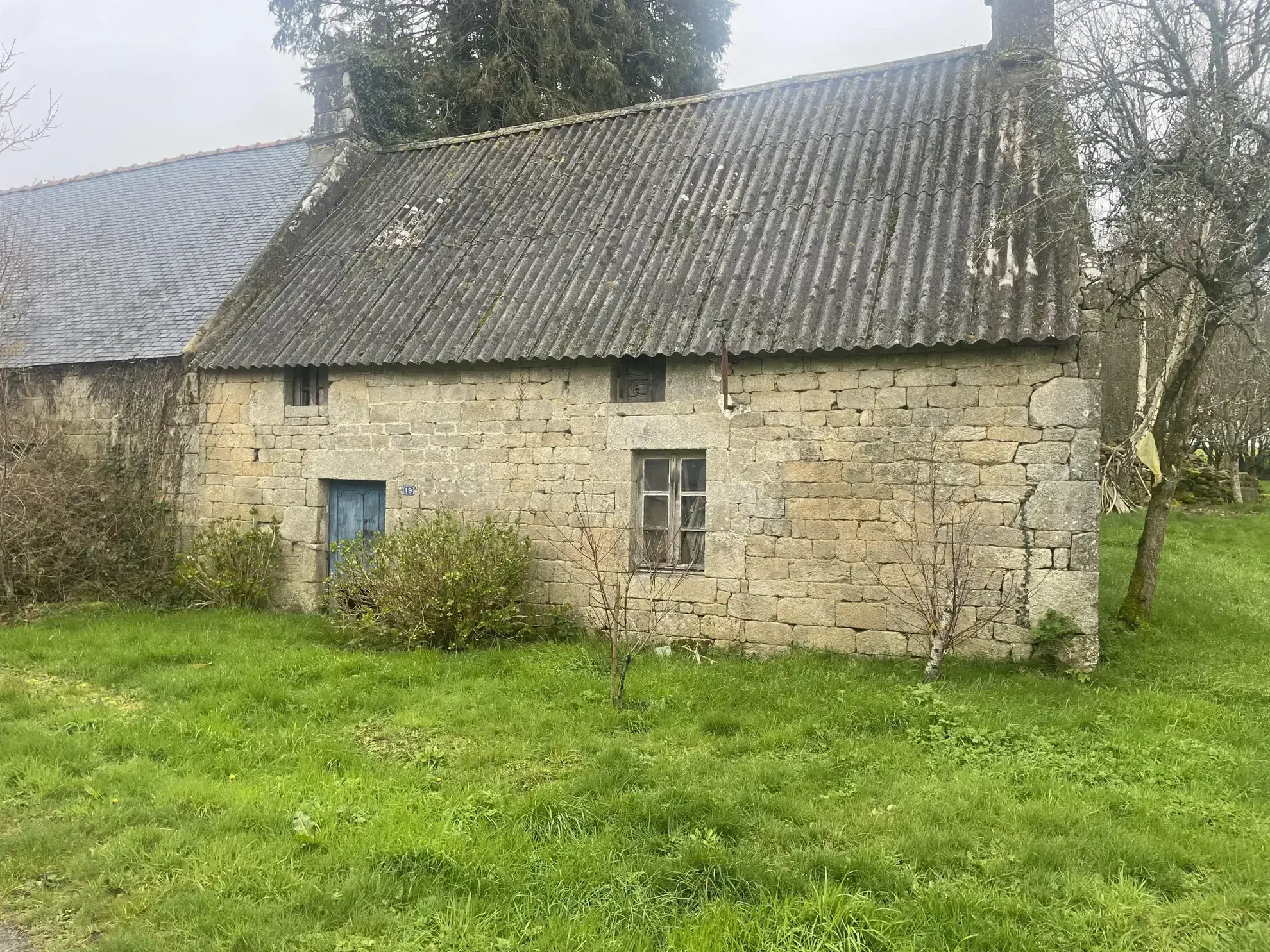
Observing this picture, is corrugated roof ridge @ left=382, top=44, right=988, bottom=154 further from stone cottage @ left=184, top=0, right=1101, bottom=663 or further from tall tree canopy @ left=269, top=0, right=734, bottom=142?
tall tree canopy @ left=269, top=0, right=734, bottom=142

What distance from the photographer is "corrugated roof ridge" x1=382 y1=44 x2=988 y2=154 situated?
11.0 metres

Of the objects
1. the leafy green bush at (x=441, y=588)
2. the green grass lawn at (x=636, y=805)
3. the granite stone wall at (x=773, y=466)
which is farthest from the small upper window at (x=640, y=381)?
the green grass lawn at (x=636, y=805)

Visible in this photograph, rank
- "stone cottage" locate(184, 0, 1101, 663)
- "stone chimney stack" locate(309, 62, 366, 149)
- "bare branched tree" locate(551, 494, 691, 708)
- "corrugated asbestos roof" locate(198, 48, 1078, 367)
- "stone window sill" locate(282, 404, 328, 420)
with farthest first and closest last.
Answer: "stone chimney stack" locate(309, 62, 366, 149), "stone window sill" locate(282, 404, 328, 420), "bare branched tree" locate(551, 494, 691, 708), "corrugated asbestos roof" locate(198, 48, 1078, 367), "stone cottage" locate(184, 0, 1101, 663)

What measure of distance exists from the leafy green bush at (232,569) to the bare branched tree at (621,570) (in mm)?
3886

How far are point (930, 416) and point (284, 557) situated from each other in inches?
308

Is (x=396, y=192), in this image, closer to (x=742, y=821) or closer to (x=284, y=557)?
(x=284, y=557)

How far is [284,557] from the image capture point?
10.9 m

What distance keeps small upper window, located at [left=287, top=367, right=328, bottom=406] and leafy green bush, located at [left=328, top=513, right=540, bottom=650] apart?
8.70 ft

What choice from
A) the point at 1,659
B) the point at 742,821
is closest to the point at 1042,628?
the point at 742,821

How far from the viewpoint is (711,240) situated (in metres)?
9.79

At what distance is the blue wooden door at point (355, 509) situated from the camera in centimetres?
1059

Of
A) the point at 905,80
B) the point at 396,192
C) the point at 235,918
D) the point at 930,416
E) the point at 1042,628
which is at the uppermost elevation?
the point at 905,80

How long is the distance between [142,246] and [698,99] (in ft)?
30.8

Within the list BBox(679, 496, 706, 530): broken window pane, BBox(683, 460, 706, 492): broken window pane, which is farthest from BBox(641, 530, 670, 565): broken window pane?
BBox(683, 460, 706, 492): broken window pane
